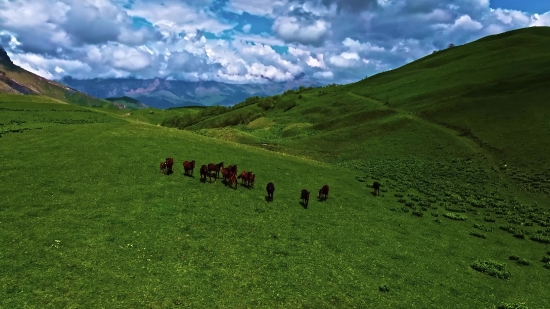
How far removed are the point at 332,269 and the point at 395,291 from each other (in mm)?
3587

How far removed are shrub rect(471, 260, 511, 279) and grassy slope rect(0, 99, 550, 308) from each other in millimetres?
597

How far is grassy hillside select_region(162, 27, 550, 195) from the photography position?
64.1 metres

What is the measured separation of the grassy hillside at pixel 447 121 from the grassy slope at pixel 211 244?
2746cm

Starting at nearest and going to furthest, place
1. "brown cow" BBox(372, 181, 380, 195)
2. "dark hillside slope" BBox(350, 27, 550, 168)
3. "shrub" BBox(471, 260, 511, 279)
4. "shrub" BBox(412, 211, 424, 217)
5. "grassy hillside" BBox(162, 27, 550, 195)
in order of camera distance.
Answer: "shrub" BBox(471, 260, 511, 279), "shrub" BBox(412, 211, 424, 217), "brown cow" BBox(372, 181, 380, 195), "grassy hillside" BBox(162, 27, 550, 195), "dark hillside slope" BBox(350, 27, 550, 168)

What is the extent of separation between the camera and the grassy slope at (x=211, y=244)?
55.5ft

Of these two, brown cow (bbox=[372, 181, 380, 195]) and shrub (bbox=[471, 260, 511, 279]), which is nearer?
shrub (bbox=[471, 260, 511, 279])

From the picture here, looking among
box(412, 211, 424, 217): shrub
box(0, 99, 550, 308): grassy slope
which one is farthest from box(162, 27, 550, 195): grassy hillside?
box(0, 99, 550, 308): grassy slope

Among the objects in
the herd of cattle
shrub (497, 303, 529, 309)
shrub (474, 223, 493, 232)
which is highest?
the herd of cattle

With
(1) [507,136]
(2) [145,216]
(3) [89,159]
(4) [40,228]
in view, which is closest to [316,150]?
(1) [507,136]

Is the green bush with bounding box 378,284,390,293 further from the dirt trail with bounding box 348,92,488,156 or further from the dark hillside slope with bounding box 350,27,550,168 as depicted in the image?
the dirt trail with bounding box 348,92,488,156

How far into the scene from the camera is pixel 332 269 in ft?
67.6

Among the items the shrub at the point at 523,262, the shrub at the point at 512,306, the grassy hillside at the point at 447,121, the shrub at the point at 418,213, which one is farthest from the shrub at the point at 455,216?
the grassy hillside at the point at 447,121

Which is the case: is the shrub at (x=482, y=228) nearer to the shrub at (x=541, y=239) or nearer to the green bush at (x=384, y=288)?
the shrub at (x=541, y=239)

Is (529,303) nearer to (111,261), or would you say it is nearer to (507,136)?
(111,261)
